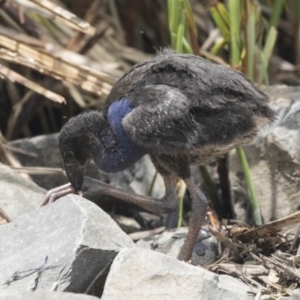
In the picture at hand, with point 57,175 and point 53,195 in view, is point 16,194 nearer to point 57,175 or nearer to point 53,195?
point 53,195

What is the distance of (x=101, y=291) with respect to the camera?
10.6 feet

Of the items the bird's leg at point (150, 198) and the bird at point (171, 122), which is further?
the bird's leg at point (150, 198)

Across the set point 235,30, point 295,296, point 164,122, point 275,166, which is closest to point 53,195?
point 164,122

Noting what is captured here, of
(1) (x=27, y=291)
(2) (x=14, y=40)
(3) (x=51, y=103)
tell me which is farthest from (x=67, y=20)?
(1) (x=27, y=291)

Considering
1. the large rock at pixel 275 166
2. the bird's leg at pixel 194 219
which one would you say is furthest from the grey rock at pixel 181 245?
the large rock at pixel 275 166

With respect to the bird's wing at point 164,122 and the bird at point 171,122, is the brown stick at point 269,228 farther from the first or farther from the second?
the bird's wing at point 164,122

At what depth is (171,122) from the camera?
3.79 m

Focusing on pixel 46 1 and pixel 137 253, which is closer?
pixel 137 253

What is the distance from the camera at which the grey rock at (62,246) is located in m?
2.99

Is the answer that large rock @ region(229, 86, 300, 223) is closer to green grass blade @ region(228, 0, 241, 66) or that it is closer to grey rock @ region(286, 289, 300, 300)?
green grass blade @ region(228, 0, 241, 66)

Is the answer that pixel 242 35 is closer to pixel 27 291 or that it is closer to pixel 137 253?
pixel 137 253

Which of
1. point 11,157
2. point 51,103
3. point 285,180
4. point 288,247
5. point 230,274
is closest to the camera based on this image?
point 230,274

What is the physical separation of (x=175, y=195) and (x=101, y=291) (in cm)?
142

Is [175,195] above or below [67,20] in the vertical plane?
below
